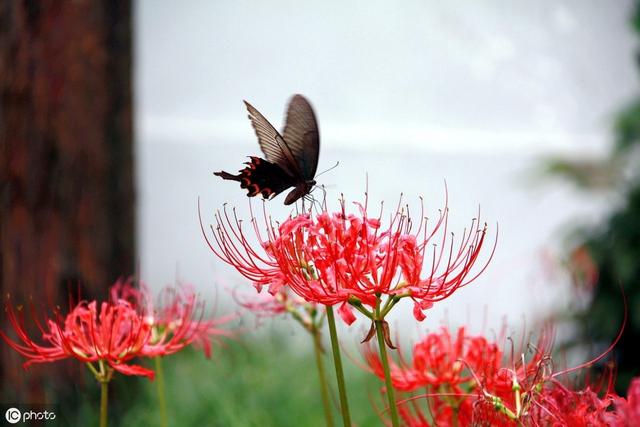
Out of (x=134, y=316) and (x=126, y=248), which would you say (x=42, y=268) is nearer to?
(x=126, y=248)

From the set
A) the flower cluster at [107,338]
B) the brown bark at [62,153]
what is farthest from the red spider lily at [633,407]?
the brown bark at [62,153]

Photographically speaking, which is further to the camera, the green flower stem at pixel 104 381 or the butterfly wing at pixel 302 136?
the butterfly wing at pixel 302 136

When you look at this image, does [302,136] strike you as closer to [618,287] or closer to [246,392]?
[246,392]

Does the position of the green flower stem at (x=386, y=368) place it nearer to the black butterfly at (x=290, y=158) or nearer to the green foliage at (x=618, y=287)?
the black butterfly at (x=290, y=158)

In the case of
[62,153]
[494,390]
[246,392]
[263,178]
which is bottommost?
[246,392]

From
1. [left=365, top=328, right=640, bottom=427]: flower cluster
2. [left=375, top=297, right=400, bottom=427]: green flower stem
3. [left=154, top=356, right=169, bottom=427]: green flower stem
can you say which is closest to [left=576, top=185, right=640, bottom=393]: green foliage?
[left=365, top=328, right=640, bottom=427]: flower cluster

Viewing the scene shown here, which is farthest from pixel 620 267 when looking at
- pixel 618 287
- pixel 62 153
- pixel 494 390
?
pixel 494 390
